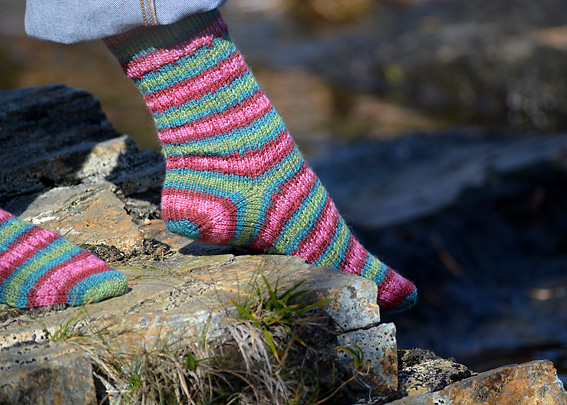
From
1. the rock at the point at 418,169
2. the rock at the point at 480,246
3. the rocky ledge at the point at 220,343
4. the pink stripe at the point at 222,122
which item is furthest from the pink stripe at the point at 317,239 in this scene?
the rock at the point at 418,169

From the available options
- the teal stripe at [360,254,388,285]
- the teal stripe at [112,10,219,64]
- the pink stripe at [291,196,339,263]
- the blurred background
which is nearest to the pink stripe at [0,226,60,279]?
the teal stripe at [112,10,219,64]

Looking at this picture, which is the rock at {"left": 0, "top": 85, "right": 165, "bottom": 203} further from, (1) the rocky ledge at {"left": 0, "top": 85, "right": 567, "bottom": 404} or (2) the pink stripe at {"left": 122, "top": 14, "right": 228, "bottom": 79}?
(2) the pink stripe at {"left": 122, "top": 14, "right": 228, "bottom": 79}

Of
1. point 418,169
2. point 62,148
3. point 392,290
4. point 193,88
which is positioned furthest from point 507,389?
point 418,169

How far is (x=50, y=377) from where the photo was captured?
940 millimetres

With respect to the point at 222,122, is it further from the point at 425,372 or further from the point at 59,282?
the point at 425,372

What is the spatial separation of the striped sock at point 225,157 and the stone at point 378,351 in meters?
0.29

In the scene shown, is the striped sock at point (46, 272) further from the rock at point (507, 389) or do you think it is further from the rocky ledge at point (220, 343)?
the rock at point (507, 389)

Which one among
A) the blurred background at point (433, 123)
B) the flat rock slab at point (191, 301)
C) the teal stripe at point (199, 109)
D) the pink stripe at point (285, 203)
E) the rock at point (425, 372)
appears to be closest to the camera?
the flat rock slab at point (191, 301)

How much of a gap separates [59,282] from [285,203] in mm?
453

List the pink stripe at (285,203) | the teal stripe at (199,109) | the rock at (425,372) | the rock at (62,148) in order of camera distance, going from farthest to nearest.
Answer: the rock at (62,148) < the pink stripe at (285,203) < the teal stripe at (199,109) < the rock at (425,372)

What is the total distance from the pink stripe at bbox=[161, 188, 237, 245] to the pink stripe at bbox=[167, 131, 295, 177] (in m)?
0.05

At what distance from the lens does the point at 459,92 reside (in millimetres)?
5453

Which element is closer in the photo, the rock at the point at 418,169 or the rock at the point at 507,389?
the rock at the point at 507,389

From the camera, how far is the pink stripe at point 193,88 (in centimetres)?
123
